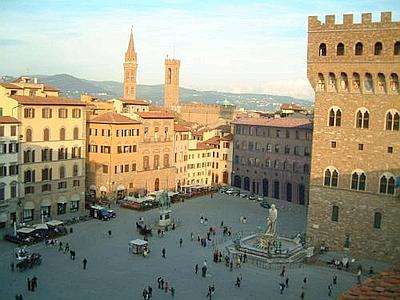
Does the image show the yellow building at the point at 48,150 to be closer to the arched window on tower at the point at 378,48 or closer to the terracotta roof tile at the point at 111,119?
the terracotta roof tile at the point at 111,119

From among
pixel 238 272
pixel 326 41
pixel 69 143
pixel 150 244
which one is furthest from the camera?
pixel 69 143

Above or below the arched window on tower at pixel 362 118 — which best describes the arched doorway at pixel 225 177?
below

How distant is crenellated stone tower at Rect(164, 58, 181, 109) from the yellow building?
286 feet

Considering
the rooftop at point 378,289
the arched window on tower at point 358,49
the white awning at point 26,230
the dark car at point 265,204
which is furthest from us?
the dark car at point 265,204

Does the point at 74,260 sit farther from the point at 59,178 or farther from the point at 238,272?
the point at 59,178

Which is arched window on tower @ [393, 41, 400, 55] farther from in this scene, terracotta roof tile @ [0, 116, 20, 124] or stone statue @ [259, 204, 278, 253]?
terracotta roof tile @ [0, 116, 20, 124]

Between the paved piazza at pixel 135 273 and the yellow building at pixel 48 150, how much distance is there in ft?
16.3

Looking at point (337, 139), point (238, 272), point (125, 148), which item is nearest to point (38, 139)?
point (125, 148)

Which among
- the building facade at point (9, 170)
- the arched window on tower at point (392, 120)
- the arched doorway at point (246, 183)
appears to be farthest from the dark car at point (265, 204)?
the building facade at point (9, 170)

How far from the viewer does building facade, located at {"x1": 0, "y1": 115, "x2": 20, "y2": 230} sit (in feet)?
165

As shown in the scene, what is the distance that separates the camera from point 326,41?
144ft

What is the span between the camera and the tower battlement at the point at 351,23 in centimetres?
4050

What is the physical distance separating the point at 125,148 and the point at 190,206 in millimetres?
11003

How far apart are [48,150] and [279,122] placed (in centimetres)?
3491
